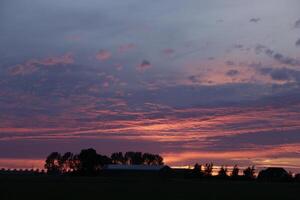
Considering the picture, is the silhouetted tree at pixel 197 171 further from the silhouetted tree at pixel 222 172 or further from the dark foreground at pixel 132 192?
the dark foreground at pixel 132 192

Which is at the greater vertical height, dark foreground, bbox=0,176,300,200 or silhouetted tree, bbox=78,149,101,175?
silhouetted tree, bbox=78,149,101,175

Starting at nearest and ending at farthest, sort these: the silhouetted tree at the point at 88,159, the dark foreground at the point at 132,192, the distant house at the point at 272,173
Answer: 1. the dark foreground at the point at 132,192
2. the distant house at the point at 272,173
3. the silhouetted tree at the point at 88,159

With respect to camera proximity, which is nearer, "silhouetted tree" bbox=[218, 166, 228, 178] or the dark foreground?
the dark foreground

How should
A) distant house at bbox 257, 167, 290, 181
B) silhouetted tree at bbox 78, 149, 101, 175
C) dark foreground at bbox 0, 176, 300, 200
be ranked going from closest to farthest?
dark foreground at bbox 0, 176, 300, 200 → distant house at bbox 257, 167, 290, 181 → silhouetted tree at bbox 78, 149, 101, 175

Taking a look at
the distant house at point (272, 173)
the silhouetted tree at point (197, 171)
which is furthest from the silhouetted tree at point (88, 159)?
the distant house at point (272, 173)

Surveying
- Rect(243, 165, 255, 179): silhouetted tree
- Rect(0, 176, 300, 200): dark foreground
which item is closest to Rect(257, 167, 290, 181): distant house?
Rect(243, 165, 255, 179): silhouetted tree

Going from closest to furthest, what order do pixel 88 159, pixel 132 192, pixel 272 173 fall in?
1. pixel 132 192
2. pixel 272 173
3. pixel 88 159

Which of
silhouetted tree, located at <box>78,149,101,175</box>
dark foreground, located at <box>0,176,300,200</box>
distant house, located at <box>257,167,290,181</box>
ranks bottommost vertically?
dark foreground, located at <box>0,176,300,200</box>

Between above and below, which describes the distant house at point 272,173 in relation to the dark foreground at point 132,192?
above

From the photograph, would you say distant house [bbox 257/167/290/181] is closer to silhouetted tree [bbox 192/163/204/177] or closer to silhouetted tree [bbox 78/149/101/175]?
silhouetted tree [bbox 192/163/204/177]

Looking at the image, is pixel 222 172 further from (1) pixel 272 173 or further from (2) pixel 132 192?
(2) pixel 132 192

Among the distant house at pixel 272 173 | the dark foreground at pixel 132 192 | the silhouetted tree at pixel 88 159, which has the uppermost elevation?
the silhouetted tree at pixel 88 159

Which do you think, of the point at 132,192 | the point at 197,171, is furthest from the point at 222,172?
the point at 132,192

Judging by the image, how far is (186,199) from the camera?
4388 cm
